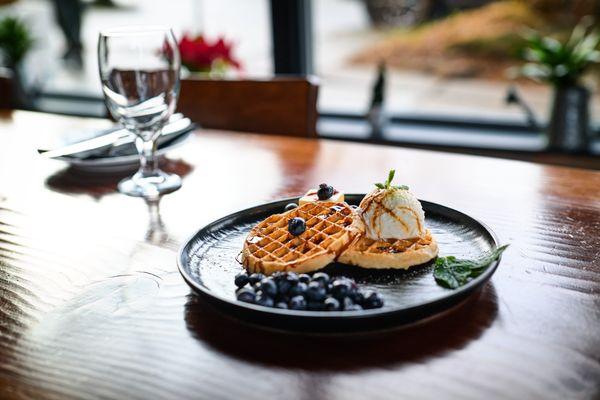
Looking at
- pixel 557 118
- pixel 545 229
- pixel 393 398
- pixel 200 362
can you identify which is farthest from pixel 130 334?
pixel 557 118

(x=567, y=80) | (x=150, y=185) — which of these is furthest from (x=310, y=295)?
(x=567, y=80)

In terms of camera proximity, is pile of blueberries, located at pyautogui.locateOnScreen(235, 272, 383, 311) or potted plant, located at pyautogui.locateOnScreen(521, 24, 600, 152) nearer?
pile of blueberries, located at pyautogui.locateOnScreen(235, 272, 383, 311)

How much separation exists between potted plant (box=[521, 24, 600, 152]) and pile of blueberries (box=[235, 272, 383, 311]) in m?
1.98

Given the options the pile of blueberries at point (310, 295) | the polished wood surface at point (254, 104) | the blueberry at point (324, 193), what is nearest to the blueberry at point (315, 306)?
the pile of blueberries at point (310, 295)

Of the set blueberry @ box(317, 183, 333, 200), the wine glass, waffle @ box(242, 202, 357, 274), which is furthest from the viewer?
the wine glass

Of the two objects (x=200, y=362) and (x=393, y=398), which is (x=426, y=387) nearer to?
(x=393, y=398)

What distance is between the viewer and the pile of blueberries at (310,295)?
2.93 feet

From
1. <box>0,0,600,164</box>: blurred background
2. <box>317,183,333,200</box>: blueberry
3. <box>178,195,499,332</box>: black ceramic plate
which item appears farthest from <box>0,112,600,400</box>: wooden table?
<box>0,0,600,164</box>: blurred background

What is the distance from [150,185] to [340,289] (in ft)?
2.57

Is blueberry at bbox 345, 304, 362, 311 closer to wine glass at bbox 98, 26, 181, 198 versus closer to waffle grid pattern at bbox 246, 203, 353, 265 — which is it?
waffle grid pattern at bbox 246, 203, 353, 265

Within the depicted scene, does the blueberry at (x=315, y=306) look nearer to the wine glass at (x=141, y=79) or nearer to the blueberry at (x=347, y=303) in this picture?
the blueberry at (x=347, y=303)

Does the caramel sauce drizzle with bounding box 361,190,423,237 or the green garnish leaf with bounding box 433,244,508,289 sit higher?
the caramel sauce drizzle with bounding box 361,190,423,237

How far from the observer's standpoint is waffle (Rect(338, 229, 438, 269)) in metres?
1.03

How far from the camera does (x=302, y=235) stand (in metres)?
1.12
